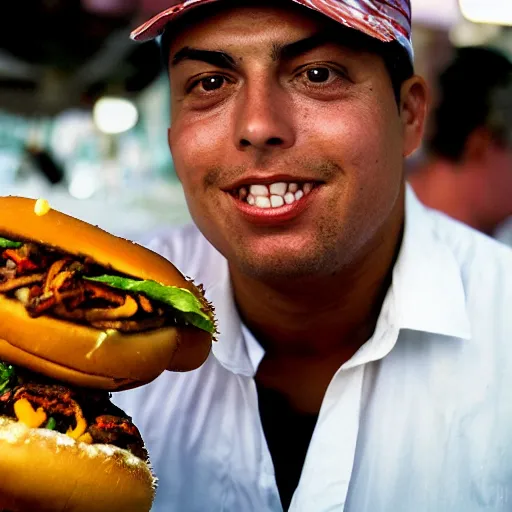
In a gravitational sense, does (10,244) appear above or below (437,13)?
below

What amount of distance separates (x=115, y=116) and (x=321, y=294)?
365cm

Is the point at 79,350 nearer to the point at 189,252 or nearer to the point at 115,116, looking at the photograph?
the point at 189,252

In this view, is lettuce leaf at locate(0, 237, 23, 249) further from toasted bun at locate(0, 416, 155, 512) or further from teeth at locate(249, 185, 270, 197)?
teeth at locate(249, 185, 270, 197)

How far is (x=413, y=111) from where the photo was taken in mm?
2365

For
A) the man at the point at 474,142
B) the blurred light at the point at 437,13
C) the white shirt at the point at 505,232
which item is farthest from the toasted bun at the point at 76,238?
the blurred light at the point at 437,13

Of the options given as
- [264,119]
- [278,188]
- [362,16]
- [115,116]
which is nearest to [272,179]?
[278,188]

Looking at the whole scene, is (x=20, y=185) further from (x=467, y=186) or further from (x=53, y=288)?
(x=53, y=288)

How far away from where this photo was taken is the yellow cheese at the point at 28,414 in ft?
4.73

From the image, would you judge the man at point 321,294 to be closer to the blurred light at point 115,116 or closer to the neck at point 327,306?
the neck at point 327,306

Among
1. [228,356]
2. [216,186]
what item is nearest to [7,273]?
[216,186]

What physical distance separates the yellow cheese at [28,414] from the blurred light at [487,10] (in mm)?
4058

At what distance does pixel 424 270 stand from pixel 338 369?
443 millimetres

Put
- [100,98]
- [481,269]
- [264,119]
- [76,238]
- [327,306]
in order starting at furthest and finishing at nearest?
[100,98] → [481,269] → [327,306] → [264,119] → [76,238]

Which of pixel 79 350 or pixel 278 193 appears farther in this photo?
pixel 278 193
